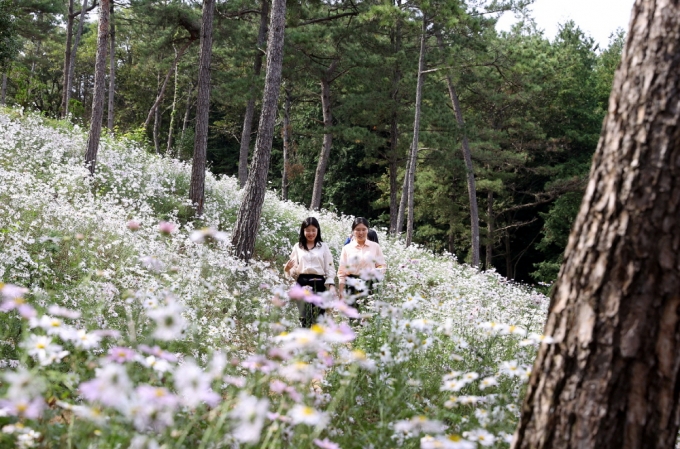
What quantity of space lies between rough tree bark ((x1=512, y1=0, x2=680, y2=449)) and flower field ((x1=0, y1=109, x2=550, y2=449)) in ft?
Answer: 0.73

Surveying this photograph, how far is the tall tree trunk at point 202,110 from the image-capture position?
1109 cm

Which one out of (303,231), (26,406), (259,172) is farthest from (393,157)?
(26,406)

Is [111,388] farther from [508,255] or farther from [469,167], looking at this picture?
[508,255]

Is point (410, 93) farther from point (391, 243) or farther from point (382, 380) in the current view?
point (382, 380)

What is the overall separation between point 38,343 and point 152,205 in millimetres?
8825

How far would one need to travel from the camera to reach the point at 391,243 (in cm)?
1517

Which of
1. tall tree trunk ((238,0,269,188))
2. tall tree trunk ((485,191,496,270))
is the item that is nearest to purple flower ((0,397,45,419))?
tall tree trunk ((238,0,269,188))

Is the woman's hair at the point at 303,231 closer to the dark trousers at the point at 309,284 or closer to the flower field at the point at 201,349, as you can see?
the dark trousers at the point at 309,284

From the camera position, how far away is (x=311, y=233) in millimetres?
6082

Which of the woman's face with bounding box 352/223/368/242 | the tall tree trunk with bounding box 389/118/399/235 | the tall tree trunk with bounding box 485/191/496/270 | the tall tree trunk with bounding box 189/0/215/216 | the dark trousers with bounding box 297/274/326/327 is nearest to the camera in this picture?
the dark trousers with bounding box 297/274/326/327

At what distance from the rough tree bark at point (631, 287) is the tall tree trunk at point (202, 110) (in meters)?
9.44

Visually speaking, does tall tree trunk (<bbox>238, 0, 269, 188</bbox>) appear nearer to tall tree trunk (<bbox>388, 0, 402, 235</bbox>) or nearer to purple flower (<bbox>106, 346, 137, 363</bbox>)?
tall tree trunk (<bbox>388, 0, 402, 235</bbox>)

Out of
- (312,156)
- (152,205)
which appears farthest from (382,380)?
(312,156)

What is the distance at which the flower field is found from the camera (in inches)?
80.8
